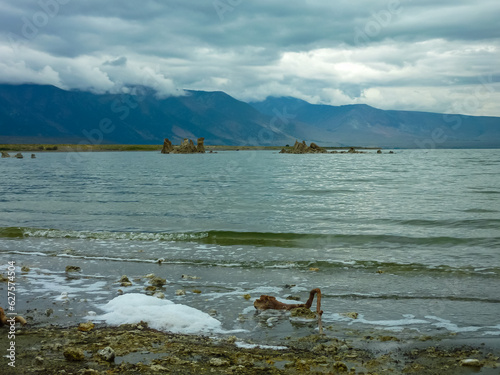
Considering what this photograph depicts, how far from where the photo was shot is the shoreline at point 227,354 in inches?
277

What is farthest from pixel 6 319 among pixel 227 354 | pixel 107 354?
pixel 227 354

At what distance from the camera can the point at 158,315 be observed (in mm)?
9648

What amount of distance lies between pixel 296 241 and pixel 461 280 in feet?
25.6

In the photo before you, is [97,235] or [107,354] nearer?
[107,354]

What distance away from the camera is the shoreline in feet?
23.1

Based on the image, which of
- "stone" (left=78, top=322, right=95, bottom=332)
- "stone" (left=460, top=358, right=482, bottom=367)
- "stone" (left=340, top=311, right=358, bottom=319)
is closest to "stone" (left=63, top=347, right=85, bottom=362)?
→ "stone" (left=78, top=322, right=95, bottom=332)

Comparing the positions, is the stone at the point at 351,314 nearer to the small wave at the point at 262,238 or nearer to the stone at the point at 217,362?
the stone at the point at 217,362

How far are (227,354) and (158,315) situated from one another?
8.43 feet

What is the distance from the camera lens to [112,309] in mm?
10305

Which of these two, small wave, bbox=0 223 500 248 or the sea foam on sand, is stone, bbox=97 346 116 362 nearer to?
the sea foam on sand

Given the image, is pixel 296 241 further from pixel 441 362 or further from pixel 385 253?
pixel 441 362

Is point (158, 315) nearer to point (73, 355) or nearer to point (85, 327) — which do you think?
point (85, 327)

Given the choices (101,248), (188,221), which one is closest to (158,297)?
(101,248)

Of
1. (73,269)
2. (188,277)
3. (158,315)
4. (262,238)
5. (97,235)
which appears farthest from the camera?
(97,235)
